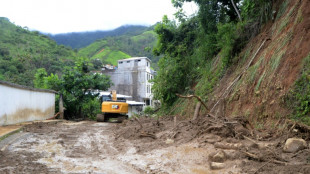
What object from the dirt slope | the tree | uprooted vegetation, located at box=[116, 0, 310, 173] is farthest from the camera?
the tree

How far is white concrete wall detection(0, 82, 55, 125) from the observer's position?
11.0 m

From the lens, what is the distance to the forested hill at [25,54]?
3541 cm

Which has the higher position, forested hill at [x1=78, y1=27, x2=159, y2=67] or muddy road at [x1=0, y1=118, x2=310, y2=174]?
forested hill at [x1=78, y1=27, x2=159, y2=67]

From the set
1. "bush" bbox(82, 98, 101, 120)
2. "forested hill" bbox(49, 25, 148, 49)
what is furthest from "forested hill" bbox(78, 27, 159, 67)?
"bush" bbox(82, 98, 101, 120)

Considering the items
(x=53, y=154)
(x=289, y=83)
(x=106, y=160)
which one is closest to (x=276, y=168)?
(x=289, y=83)

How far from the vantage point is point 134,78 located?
1800 inches

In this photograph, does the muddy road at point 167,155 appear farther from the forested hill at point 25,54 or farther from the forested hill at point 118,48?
the forested hill at point 118,48

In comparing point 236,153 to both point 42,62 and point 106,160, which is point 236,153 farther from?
point 42,62

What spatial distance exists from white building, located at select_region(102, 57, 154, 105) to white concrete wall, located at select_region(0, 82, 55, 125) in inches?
1081

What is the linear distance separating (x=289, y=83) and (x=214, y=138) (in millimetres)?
2364

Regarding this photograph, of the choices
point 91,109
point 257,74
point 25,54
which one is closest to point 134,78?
point 25,54

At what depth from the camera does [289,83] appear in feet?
20.1

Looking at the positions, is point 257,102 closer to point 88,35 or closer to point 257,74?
point 257,74

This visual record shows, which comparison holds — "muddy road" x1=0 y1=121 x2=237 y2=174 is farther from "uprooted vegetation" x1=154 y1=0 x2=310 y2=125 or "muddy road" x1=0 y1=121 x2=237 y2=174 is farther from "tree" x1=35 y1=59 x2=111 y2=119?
"tree" x1=35 y1=59 x2=111 y2=119
